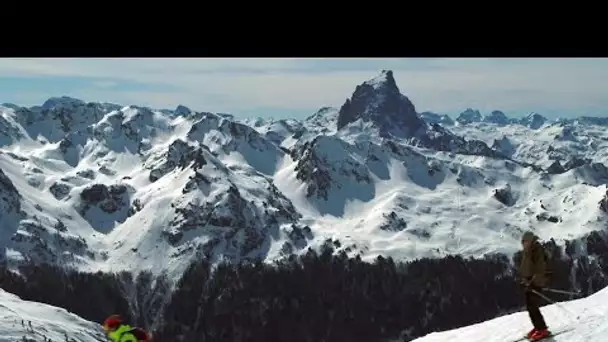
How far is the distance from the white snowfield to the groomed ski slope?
23.3 m

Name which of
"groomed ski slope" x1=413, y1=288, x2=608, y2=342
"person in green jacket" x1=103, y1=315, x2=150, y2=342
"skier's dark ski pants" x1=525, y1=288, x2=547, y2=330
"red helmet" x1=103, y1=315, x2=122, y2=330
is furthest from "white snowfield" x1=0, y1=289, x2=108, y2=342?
"skier's dark ski pants" x1=525, y1=288, x2=547, y2=330

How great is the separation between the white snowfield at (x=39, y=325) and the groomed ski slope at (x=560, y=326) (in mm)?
23300

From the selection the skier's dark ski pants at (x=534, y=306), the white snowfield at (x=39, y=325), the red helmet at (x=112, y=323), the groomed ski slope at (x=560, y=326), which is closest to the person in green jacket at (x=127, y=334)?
the red helmet at (x=112, y=323)

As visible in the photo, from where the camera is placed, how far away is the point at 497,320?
99.4 feet

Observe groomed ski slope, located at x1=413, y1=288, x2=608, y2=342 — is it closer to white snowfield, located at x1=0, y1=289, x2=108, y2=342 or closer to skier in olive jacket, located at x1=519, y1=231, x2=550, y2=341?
skier in olive jacket, located at x1=519, y1=231, x2=550, y2=341

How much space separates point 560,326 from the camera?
24172 mm

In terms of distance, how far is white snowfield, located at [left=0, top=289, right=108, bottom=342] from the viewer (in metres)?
46.6

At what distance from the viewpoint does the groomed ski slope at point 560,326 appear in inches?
888
